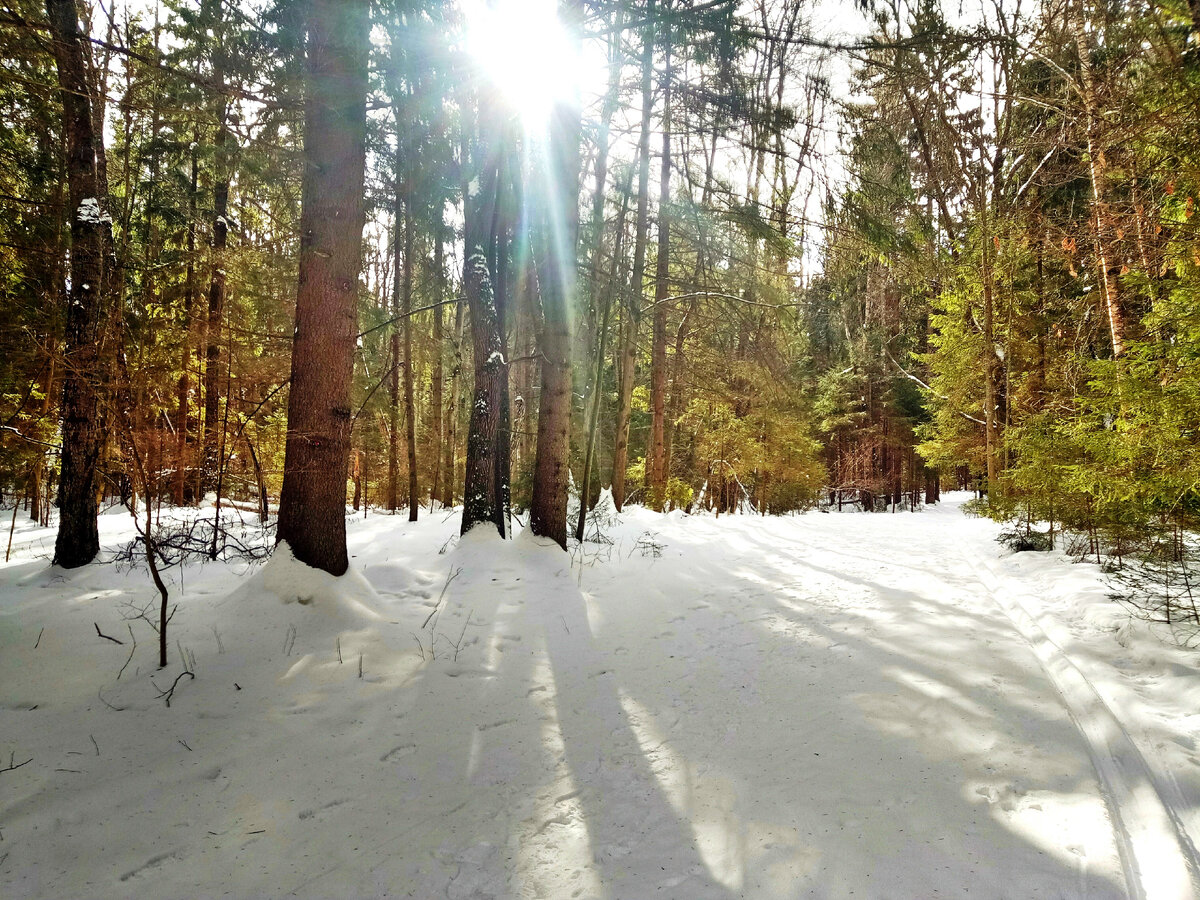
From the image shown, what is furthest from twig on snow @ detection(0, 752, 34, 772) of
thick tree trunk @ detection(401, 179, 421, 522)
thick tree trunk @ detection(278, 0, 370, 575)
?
thick tree trunk @ detection(401, 179, 421, 522)

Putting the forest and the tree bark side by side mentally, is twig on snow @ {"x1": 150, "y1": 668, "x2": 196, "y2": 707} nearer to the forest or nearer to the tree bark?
the forest

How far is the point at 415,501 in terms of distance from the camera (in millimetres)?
11336

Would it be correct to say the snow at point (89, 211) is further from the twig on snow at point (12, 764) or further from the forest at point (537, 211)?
the twig on snow at point (12, 764)

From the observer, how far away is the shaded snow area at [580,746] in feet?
6.44

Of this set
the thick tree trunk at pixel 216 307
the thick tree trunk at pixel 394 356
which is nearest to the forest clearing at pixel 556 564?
the thick tree trunk at pixel 216 307

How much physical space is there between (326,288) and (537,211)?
356 cm

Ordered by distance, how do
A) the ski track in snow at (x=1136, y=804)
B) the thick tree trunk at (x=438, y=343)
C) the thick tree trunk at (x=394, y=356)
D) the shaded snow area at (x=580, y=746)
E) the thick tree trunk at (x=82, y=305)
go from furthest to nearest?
the thick tree trunk at (x=394, y=356)
the thick tree trunk at (x=438, y=343)
the thick tree trunk at (x=82, y=305)
the shaded snow area at (x=580, y=746)
the ski track in snow at (x=1136, y=804)

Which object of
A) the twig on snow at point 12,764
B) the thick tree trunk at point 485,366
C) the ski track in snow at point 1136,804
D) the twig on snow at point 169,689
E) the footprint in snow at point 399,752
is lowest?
the footprint in snow at point 399,752

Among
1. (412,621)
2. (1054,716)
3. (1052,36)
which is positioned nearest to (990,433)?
(1052,36)

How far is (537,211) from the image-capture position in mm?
7207

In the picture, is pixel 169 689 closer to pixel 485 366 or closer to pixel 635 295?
pixel 485 366

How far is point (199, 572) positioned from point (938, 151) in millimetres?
14431

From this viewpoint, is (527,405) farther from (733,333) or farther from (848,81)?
(848,81)

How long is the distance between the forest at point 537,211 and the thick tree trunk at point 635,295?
0.34ft
